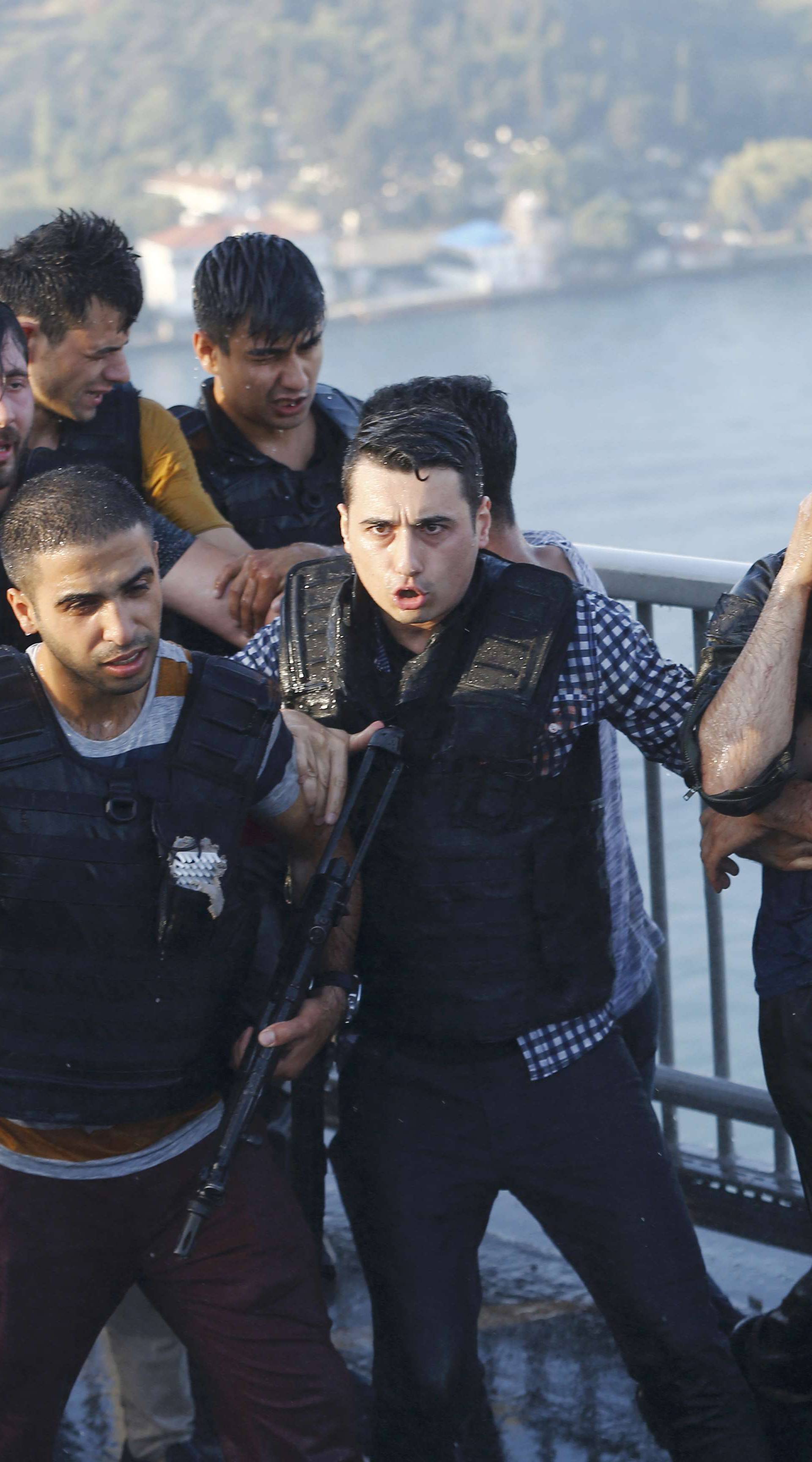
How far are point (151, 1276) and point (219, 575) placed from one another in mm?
1273

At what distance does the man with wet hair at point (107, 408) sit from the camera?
10.4 feet

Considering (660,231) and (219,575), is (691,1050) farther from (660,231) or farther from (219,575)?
(660,231)

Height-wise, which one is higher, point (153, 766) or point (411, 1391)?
point (153, 766)

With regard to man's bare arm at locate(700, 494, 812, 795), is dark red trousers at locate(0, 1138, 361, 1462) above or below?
below

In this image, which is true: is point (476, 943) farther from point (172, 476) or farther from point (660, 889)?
point (172, 476)

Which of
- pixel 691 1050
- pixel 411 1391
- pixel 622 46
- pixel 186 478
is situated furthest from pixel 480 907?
pixel 622 46

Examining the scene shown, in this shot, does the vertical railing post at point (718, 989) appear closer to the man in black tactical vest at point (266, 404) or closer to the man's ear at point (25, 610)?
the man in black tactical vest at point (266, 404)

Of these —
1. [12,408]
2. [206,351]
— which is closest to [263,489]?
[206,351]

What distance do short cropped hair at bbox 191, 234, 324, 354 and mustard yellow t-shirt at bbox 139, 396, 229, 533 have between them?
26 cm

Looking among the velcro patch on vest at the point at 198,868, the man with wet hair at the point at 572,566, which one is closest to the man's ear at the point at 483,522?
the man with wet hair at the point at 572,566

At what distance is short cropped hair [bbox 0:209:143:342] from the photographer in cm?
322

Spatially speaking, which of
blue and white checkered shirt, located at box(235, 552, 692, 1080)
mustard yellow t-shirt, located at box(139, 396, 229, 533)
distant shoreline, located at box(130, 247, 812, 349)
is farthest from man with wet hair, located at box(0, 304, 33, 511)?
distant shoreline, located at box(130, 247, 812, 349)

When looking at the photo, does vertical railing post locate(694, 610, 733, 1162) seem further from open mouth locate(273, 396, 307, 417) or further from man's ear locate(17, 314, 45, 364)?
man's ear locate(17, 314, 45, 364)

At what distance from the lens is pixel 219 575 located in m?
3.16
